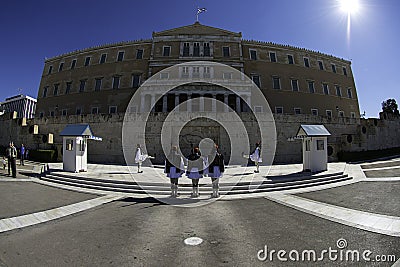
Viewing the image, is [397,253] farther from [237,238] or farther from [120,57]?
[120,57]

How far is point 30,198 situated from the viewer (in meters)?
7.79

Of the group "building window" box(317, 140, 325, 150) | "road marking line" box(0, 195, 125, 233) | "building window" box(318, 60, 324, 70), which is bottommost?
"road marking line" box(0, 195, 125, 233)

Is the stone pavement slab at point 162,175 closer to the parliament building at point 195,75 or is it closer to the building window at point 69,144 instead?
the building window at point 69,144

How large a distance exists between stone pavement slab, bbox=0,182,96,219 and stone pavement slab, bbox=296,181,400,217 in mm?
9040

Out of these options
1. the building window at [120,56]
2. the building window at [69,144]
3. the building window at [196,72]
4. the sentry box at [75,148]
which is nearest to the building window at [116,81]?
the building window at [120,56]

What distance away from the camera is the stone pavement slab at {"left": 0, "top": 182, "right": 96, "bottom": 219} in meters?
6.51

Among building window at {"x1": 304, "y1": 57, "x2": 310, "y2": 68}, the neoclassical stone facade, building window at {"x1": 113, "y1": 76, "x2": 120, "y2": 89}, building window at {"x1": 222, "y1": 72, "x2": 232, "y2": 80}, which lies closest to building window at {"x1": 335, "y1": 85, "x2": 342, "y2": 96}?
the neoclassical stone facade

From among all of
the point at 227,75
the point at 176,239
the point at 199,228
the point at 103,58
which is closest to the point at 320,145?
the point at 199,228

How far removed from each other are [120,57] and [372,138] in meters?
40.1

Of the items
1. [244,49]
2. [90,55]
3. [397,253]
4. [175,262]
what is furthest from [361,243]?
[90,55]

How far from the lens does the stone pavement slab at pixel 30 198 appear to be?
6.51 metres

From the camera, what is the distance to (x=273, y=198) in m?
8.07

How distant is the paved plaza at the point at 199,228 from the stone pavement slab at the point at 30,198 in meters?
0.03

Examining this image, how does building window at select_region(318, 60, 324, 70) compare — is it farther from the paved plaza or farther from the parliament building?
the paved plaza
